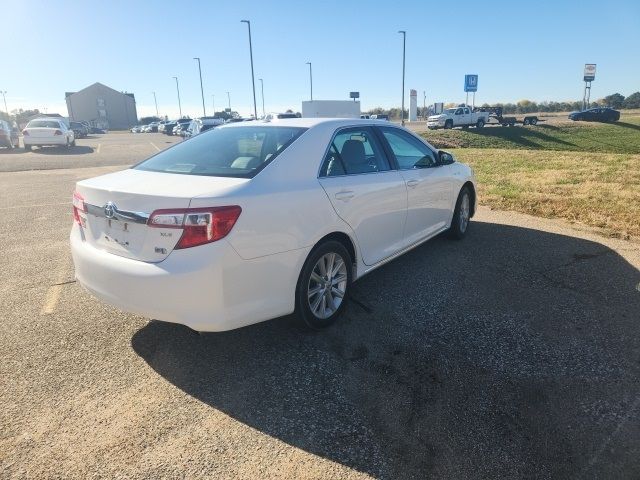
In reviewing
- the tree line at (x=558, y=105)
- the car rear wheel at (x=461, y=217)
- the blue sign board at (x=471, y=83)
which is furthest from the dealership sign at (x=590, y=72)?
the car rear wheel at (x=461, y=217)

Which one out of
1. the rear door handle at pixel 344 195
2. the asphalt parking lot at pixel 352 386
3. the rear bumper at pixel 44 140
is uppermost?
the rear door handle at pixel 344 195

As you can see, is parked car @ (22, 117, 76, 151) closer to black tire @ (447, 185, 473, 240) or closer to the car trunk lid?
black tire @ (447, 185, 473, 240)

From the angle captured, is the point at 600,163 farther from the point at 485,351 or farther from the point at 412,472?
the point at 412,472

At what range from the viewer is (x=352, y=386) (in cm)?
289

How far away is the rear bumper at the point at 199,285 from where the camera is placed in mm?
Result: 2664

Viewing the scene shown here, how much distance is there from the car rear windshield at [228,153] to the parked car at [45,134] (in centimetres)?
2317

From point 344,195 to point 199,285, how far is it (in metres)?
1.41

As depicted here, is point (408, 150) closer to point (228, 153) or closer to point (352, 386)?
point (228, 153)

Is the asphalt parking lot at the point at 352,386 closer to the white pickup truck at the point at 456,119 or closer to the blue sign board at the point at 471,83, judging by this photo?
the white pickup truck at the point at 456,119

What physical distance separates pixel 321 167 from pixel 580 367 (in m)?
2.29

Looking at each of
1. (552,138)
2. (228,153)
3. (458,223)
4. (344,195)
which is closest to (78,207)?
(228,153)

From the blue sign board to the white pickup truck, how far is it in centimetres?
674

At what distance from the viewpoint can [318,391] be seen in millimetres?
2852

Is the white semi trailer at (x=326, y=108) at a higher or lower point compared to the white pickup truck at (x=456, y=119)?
higher
